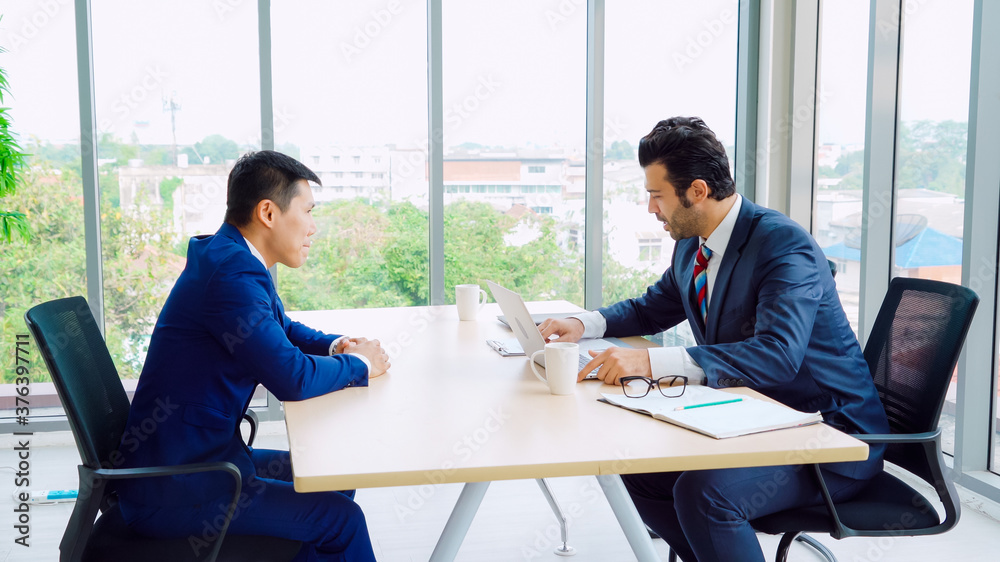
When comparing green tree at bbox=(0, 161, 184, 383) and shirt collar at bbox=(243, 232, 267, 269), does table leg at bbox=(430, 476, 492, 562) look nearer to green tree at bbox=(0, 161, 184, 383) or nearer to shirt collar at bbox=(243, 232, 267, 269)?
shirt collar at bbox=(243, 232, 267, 269)

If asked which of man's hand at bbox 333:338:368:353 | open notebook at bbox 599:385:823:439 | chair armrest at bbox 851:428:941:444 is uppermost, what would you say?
man's hand at bbox 333:338:368:353

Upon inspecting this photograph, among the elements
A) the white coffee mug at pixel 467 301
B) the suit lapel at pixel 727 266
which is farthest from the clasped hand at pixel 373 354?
the suit lapel at pixel 727 266

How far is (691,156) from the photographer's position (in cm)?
204

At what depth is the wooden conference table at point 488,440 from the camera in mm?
1226

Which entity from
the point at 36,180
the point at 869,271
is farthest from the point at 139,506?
the point at 869,271

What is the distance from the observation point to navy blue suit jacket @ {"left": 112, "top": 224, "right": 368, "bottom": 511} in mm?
1566

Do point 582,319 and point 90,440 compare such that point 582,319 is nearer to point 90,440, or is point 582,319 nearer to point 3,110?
point 90,440

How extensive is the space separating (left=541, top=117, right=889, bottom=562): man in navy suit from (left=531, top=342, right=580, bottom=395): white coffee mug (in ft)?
0.39

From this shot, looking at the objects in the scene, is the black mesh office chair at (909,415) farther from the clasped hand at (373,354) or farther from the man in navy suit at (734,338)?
the clasped hand at (373,354)

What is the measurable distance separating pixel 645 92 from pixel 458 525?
3.02 metres

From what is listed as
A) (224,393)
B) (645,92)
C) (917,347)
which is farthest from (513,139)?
(224,393)

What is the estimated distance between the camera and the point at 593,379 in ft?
5.92

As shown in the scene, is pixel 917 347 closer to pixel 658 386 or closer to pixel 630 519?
pixel 658 386

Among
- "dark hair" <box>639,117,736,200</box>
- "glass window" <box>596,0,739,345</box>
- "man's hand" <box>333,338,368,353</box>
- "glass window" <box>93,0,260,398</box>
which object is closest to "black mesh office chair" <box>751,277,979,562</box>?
"dark hair" <box>639,117,736,200</box>
